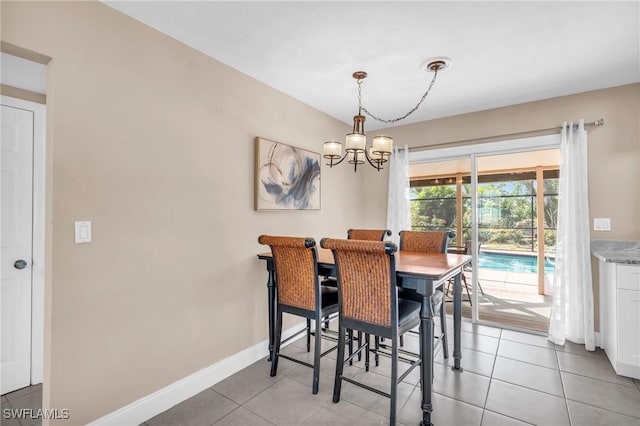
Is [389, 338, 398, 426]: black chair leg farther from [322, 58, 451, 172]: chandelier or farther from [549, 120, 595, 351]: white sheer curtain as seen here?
[549, 120, 595, 351]: white sheer curtain

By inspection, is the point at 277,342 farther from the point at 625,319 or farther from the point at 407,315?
the point at 625,319

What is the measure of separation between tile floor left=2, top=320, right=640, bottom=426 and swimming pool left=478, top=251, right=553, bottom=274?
3.30 feet

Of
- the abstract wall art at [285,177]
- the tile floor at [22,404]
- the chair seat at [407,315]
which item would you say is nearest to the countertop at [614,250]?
the chair seat at [407,315]

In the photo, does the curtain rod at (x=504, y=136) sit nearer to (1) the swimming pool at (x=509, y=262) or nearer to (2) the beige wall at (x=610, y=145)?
(2) the beige wall at (x=610, y=145)

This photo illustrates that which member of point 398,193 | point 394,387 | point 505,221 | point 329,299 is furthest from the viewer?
point 398,193

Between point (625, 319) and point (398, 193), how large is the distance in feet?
7.87

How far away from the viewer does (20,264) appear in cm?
222

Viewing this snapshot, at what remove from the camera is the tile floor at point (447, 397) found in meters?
1.93

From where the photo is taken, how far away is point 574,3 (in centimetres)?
180

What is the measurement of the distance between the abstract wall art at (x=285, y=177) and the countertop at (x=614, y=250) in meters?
2.62

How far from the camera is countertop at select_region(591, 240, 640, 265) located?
2.53m

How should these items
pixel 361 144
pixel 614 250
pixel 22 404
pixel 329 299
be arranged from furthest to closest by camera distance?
pixel 614 250 → pixel 329 299 → pixel 361 144 → pixel 22 404

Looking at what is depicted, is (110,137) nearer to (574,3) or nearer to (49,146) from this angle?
(49,146)

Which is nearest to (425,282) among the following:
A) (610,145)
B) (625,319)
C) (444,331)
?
(444,331)
